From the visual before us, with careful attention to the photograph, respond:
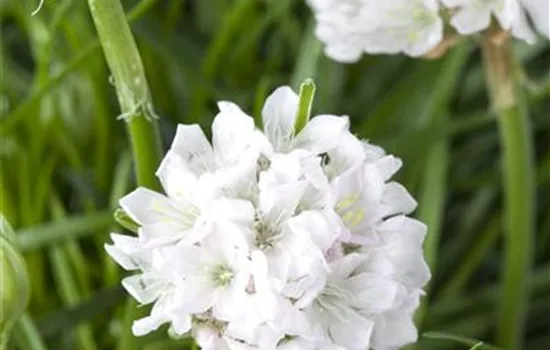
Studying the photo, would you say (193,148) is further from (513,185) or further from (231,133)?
(513,185)

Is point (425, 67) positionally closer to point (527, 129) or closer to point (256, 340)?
point (527, 129)

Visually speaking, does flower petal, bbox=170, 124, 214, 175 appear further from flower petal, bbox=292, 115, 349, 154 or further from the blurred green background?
the blurred green background

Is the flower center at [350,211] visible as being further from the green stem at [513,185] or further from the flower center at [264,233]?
the green stem at [513,185]

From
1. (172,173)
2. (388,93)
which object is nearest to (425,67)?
(388,93)

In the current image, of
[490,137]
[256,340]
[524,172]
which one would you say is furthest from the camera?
[490,137]

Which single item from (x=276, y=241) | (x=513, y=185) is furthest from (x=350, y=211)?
(x=513, y=185)

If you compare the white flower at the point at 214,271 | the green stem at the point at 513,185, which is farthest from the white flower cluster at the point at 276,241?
the green stem at the point at 513,185
